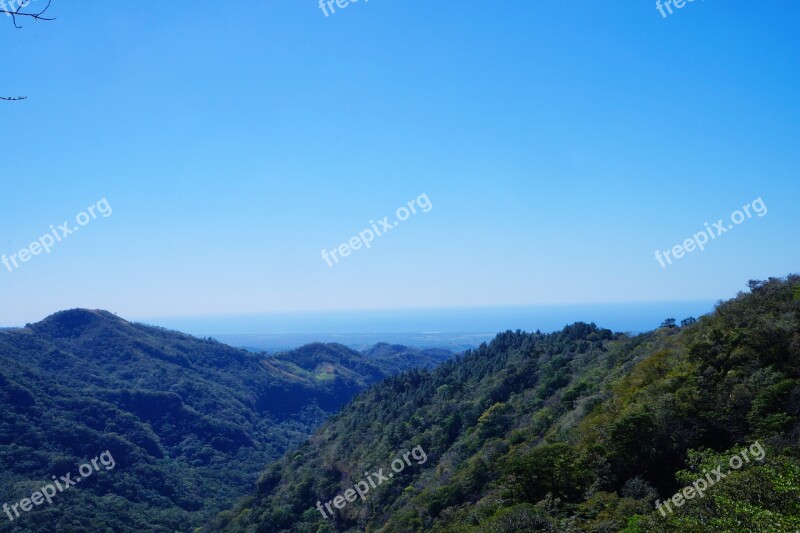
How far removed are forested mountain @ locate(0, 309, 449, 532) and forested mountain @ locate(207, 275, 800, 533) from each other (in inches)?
1219

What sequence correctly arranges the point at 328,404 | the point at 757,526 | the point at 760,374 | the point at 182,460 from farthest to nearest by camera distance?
the point at 328,404, the point at 182,460, the point at 760,374, the point at 757,526

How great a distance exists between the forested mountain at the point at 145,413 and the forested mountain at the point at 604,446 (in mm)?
30959

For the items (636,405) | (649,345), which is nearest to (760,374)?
(636,405)

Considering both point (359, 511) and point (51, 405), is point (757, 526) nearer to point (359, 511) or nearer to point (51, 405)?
point (359, 511)

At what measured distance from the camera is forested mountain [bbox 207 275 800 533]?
14.3 m

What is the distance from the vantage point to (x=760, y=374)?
19.5m

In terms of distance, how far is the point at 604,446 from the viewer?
19672 millimetres

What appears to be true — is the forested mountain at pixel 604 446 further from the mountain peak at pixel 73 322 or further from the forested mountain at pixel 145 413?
the mountain peak at pixel 73 322

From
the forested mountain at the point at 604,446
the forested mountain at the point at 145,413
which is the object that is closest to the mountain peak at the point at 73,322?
the forested mountain at the point at 145,413

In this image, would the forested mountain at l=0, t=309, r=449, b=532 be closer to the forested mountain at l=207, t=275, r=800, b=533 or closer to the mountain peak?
the mountain peak

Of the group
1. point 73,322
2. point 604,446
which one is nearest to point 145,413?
point 73,322

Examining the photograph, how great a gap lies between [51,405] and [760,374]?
104143 millimetres

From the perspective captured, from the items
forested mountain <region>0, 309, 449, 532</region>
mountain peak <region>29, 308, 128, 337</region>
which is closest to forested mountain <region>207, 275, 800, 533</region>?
forested mountain <region>0, 309, 449, 532</region>

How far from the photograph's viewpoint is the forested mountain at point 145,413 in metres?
70.9
